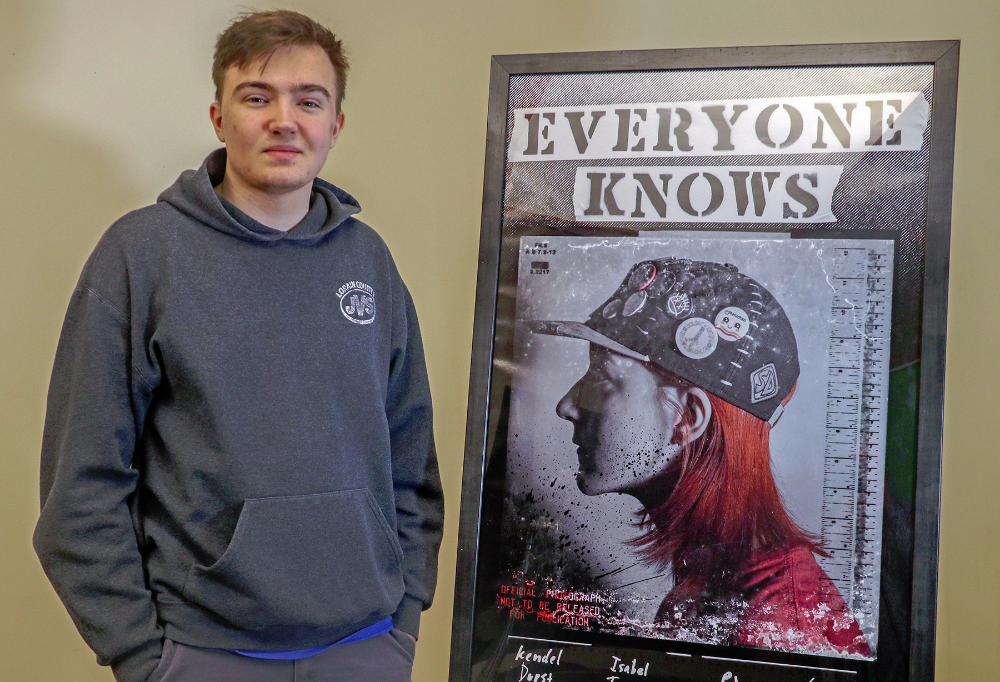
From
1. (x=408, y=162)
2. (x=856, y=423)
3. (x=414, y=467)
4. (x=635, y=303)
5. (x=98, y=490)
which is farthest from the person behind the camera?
(x=408, y=162)

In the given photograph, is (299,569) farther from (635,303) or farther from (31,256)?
(31,256)

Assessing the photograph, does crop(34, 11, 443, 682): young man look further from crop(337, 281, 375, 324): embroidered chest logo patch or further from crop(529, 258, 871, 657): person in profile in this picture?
crop(529, 258, 871, 657): person in profile

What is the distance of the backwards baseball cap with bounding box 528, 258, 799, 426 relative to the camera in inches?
64.2

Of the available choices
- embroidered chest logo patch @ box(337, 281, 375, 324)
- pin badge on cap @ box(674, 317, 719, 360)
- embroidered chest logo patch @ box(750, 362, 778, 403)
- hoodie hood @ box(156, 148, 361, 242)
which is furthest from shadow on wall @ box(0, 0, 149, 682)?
embroidered chest logo patch @ box(750, 362, 778, 403)

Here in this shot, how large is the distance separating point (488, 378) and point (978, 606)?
1033mm

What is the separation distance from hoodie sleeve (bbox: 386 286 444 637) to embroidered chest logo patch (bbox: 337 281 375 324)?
0.08m

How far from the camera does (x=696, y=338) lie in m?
1.67

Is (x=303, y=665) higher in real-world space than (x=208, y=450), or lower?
lower

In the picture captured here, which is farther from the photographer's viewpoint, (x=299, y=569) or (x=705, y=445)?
(x=705, y=445)

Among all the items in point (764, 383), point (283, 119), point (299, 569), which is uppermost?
point (283, 119)

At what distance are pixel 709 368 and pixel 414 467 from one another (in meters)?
0.69

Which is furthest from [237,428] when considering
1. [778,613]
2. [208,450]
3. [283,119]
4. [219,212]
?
[778,613]

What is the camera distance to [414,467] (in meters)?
1.26

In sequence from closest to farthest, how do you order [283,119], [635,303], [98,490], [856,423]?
[98,490], [283,119], [856,423], [635,303]
